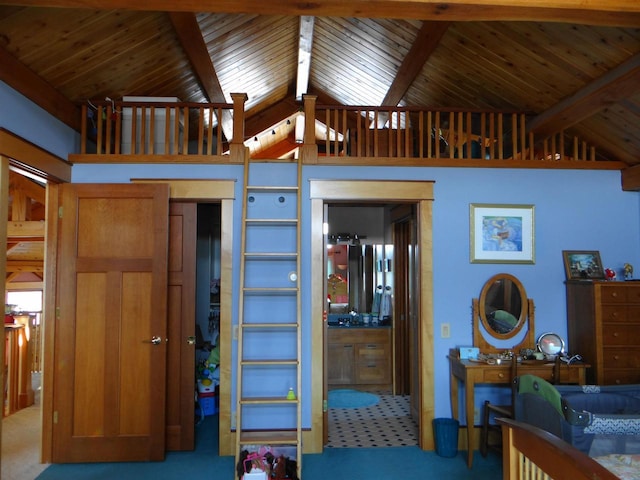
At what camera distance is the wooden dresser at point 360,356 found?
623 cm

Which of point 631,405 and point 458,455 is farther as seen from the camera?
point 458,455

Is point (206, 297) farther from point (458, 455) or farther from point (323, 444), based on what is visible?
point (458, 455)

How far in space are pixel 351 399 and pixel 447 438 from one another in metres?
2.01

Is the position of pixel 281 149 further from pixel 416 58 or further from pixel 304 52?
pixel 416 58

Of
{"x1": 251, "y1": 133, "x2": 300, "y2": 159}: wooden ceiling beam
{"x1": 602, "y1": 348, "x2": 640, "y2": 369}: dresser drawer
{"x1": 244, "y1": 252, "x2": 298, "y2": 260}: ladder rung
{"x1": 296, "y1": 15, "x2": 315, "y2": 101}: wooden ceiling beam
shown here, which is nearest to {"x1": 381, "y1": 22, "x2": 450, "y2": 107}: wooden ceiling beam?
{"x1": 296, "y1": 15, "x2": 315, "y2": 101}: wooden ceiling beam

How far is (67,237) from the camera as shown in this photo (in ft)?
12.8

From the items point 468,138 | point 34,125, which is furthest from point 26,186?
point 468,138

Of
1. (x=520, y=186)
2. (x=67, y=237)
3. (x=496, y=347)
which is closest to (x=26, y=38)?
(x=67, y=237)

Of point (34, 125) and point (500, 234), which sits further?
point (500, 234)

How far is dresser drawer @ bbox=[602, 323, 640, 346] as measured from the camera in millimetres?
3896

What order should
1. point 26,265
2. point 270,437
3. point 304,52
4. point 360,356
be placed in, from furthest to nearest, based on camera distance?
point 26,265 < point 360,356 < point 304,52 < point 270,437

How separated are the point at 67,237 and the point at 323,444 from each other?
9.06 feet

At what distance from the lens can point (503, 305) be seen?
4.20 meters

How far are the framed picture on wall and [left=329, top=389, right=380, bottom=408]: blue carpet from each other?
93.8 inches
